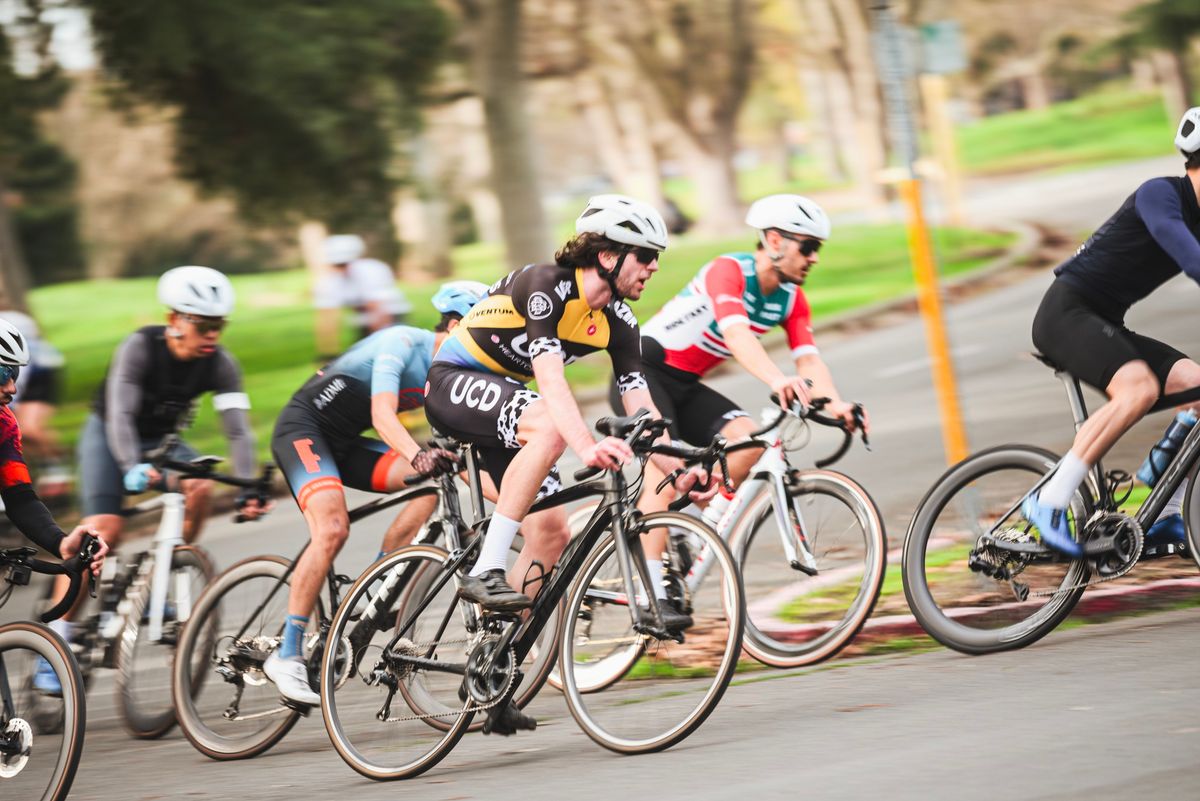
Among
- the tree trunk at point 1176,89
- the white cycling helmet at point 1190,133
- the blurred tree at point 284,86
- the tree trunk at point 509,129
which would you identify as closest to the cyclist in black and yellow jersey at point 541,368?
the white cycling helmet at point 1190,133

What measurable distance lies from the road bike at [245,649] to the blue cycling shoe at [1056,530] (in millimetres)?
2431

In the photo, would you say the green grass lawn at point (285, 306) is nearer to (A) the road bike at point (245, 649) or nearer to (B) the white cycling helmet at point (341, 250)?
(B) the white cycling helmet at point (341, 250)

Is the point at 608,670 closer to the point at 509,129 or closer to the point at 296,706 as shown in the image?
the point at 296,706

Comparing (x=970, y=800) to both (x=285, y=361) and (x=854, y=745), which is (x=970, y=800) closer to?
(x=854, y=745)

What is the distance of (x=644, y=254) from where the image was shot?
5.82 meters

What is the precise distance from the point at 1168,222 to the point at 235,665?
13.9 ft

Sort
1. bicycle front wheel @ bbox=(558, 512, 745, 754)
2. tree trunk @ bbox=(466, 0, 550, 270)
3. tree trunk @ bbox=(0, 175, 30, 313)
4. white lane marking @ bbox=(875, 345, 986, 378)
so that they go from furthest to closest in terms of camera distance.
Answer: tree trunk @ bbox=(466, 0, 550, 270) < tree trunk @ bbox=(0, 175, 30, 313) < white lane marking @ bbox=(875, 345, 986, 378) < bicycle front wheel @ bbox=(558, 512, 745, 754)

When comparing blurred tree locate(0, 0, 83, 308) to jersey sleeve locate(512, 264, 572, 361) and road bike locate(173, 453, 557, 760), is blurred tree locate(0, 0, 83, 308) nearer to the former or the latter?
road bike locate(173, 453, 557, 760)

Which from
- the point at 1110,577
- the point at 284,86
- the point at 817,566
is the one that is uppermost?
the point at 284,86

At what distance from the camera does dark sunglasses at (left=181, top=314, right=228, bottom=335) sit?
7.32 meters

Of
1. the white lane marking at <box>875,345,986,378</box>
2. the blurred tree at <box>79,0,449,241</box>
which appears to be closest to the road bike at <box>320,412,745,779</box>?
the white lane marking at <box>875,345,986,378</box>

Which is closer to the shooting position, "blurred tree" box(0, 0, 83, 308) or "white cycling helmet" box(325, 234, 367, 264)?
"white cycling helmet" box(325, 234, 367, 264)

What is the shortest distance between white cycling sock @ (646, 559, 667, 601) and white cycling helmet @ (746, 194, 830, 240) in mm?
2027

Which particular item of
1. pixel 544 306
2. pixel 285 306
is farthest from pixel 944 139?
pixel 544 306
